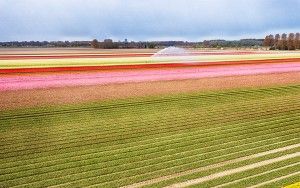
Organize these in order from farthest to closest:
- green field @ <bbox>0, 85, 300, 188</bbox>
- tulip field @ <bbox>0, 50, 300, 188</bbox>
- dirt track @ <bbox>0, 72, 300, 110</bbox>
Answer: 1. dirt track @ <bbox>0, 72, 300, 110</bbox>
2. tulip field @ <bbox>0, 50, 300, 188</bbox>
3. green field @ <bbox>0, 85, 300, 188</bbox>

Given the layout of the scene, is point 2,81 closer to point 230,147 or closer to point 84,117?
point 84,117

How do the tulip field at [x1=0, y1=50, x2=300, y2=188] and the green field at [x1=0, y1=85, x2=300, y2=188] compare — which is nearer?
the green field at [x1=0, y1=85, x2=300, y2=188]

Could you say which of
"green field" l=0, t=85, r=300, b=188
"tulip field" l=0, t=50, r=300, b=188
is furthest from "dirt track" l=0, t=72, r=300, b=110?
"green field" l=0, t=85, r=300, b=188

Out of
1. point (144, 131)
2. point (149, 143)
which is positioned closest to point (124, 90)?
point (144, 131)

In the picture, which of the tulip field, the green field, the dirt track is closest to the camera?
the green field

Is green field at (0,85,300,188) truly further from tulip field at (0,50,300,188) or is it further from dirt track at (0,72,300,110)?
dirt track at (0,72,300,110)

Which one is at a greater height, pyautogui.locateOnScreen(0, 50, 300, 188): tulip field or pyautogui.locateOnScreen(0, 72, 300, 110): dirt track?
pyautogui.locateOnScreen(0, 72, 300, 110): dirt track
